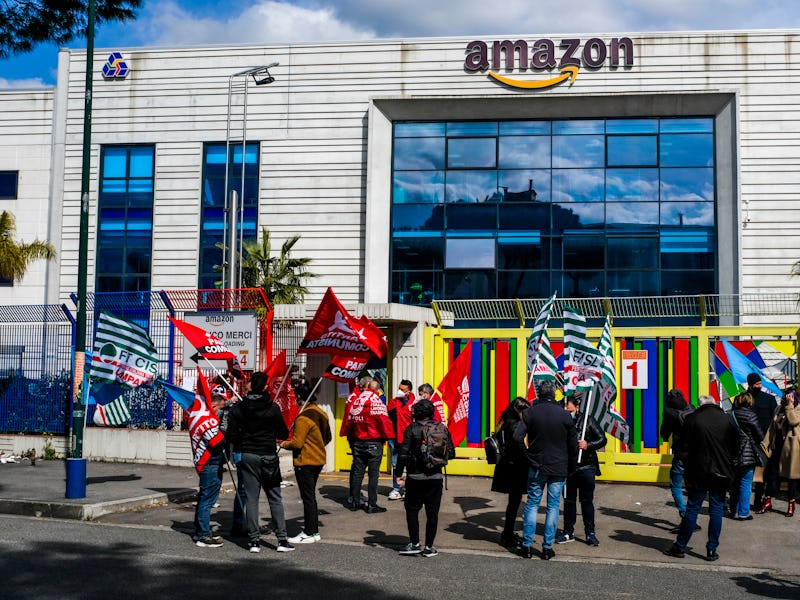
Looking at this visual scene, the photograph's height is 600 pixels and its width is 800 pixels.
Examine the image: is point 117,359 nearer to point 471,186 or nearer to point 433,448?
point 433,448

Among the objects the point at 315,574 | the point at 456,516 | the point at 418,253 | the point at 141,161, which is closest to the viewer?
the point at 315,574

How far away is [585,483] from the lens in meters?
10.5

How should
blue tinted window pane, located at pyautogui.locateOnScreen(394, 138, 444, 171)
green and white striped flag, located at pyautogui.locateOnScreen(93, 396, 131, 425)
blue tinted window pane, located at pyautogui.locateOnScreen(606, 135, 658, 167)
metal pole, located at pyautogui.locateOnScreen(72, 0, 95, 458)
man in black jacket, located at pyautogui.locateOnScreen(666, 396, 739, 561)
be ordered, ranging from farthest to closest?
blue tinted window pane, located at pyautogui.locateOnScreen(394, 138, 444, 171), blue tinted window pane, located at pyautogui.locateOnScreen(606, 135, 658, 167), green and white striped flag, located at pyautogui.locateOnScreen(93, 396, 131, 425), metal pole, located at pyautogui.locateOnScreen(72, 0, 95, 458), man in black jacket, located at pyautogui.locateOnScreen(666, 396, 739, 561)

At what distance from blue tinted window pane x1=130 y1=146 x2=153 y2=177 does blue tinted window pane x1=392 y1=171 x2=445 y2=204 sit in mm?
8160

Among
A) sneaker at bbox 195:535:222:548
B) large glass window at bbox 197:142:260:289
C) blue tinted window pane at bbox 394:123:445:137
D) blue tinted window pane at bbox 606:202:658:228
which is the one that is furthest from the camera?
large glass window at bbox 197:142:260:289

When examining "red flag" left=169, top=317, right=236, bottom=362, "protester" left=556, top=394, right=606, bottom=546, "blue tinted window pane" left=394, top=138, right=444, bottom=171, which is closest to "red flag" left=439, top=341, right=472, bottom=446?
"protester" left=556, top=394, right=606, bottom=546

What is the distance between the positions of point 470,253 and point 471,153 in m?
3.17

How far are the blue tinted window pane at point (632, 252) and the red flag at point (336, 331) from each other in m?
18.4

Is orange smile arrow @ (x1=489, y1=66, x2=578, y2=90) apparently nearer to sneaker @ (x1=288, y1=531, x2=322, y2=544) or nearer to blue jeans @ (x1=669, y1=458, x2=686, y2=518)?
blue jeans @ (x1=669, y1=458, x2=686, y2=518)

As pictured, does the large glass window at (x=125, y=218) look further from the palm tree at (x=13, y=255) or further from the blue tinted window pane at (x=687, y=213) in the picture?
the blue tinted window pane at (x=687, y=213)

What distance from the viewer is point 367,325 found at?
Result: 38.2ft

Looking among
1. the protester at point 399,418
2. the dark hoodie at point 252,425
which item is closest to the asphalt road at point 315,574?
the dark hoodie at point 252,425

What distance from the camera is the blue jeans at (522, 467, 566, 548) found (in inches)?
384

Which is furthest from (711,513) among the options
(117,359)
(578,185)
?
(578,185)
